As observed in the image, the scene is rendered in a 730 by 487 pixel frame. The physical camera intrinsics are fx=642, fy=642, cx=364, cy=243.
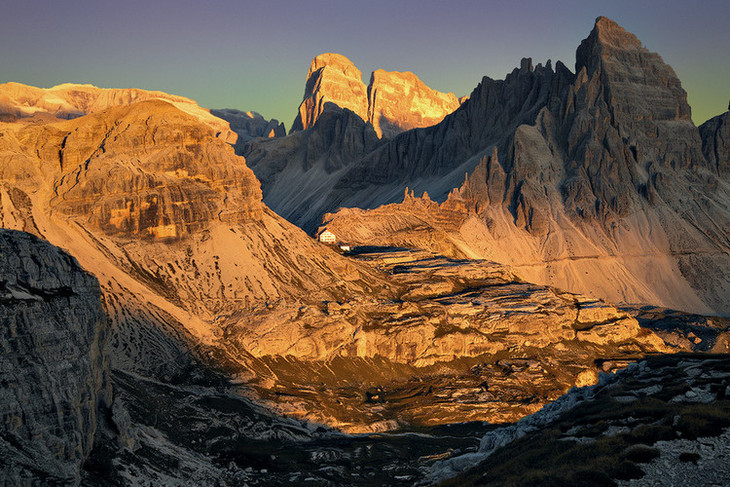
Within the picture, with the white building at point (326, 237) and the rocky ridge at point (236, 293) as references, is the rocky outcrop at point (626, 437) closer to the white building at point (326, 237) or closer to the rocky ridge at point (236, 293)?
the rocky ridge at point (236, 293)

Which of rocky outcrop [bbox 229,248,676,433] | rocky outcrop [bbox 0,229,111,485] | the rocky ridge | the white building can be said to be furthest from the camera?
the white building

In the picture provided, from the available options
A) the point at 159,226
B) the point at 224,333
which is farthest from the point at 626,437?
the point at 159,226

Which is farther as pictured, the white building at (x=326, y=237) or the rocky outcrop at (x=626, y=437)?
the white building at (x=326, y=237)

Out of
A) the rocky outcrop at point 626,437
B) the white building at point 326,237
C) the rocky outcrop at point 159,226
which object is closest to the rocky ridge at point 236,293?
the rocky outcrop at point 159,226

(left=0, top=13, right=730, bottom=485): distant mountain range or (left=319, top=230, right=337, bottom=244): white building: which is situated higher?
(left=319, top=230, right=337, bottom=244): white building

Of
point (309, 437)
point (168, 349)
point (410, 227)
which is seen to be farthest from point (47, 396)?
point (410, 227)

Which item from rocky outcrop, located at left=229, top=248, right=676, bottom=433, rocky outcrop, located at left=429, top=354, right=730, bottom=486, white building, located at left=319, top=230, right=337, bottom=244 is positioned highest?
white building, located at left=319, top=230, right=337, bottom=244

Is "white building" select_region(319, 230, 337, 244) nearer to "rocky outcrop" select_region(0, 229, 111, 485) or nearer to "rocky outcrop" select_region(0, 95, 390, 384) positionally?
"rocky outcrop" select_region(0, 95, 390, 384)

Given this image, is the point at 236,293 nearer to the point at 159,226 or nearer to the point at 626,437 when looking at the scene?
the point at 159,226

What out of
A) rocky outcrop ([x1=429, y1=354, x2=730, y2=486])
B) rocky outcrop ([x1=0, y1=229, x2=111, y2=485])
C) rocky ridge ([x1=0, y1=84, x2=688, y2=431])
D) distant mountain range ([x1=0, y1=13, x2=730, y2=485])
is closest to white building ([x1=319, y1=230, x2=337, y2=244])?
distant mountain range ([x1=0, y1=13, x2=730, y2=485])
